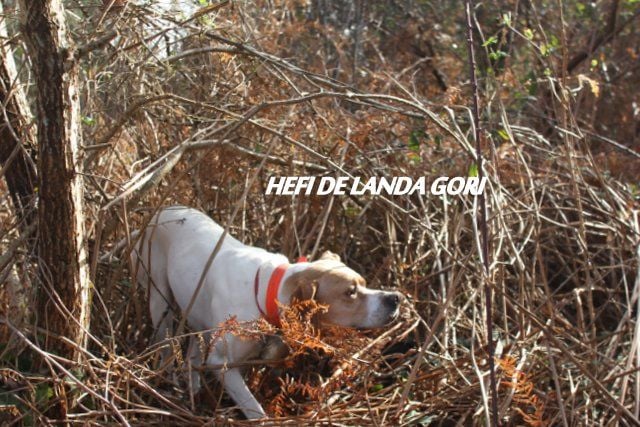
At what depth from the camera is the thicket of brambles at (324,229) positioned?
135 inches

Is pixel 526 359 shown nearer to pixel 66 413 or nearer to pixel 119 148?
pixel 66 413

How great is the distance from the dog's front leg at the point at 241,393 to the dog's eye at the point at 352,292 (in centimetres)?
59

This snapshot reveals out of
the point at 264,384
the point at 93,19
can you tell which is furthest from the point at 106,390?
the point at 93,19

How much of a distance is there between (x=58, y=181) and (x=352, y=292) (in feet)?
4.42

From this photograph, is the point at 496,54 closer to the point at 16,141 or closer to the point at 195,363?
the point at 195,363

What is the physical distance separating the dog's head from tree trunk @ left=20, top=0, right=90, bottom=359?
0.90 meters

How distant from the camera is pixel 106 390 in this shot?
3.18 m

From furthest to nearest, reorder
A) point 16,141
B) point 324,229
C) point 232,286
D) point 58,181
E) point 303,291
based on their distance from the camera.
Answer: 1. point 324,229
2. point 232,286
3. point 303,291
4. point 16,141
5. point 58,181

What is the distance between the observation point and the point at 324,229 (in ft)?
15.7

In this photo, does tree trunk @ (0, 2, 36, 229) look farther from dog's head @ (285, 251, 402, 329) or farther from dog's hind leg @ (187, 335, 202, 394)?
dog's head @ (285, 251, 402, 329)

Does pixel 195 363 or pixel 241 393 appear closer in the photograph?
pixel 241 393

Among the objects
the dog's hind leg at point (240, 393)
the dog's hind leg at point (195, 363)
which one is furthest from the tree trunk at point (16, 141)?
the dog's hind leg at point (240, 393)

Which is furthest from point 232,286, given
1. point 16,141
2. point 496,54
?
point 496,54

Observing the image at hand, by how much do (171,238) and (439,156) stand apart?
1.79 meters
